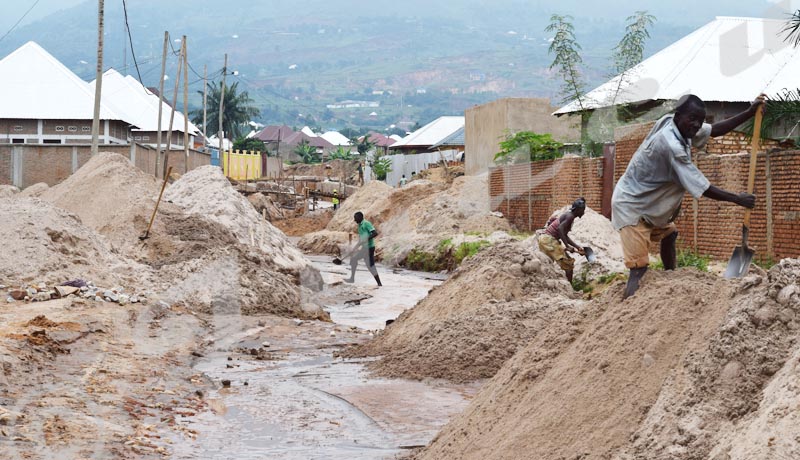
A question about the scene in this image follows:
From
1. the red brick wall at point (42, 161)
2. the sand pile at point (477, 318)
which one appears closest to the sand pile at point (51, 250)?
the sand pile at point (477, 318)

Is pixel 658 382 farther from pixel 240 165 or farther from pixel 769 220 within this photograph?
pixel 240 165

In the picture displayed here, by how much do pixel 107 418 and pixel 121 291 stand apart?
6.77m

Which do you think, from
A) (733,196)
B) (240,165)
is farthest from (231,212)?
(240,165)

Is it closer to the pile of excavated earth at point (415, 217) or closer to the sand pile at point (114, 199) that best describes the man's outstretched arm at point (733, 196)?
the sand pile at point (114, 199)

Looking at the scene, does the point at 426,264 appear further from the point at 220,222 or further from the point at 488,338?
the point at 488,338

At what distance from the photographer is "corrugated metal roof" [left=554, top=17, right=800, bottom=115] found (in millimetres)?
24516

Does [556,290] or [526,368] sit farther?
[556,290]

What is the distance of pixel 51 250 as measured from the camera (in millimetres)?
14898

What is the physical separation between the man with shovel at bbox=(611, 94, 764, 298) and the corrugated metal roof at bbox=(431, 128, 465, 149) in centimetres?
5558

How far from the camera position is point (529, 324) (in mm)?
10789

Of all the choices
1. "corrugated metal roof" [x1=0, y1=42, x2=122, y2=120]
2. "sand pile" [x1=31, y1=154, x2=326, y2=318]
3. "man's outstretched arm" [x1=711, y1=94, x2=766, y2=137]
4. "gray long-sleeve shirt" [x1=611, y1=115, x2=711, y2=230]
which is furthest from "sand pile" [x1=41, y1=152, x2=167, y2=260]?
"corrugated metal roof" [x1=0, y1=42, x2=122, y2=120]

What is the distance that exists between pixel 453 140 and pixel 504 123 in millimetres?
28343

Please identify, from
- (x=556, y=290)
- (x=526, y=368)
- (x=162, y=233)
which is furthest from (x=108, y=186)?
(x=526, y=368)

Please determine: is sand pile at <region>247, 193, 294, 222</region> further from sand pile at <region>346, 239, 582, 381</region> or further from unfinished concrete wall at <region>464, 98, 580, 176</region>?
sand pile at <region>346, 239, 582, 381</region>
